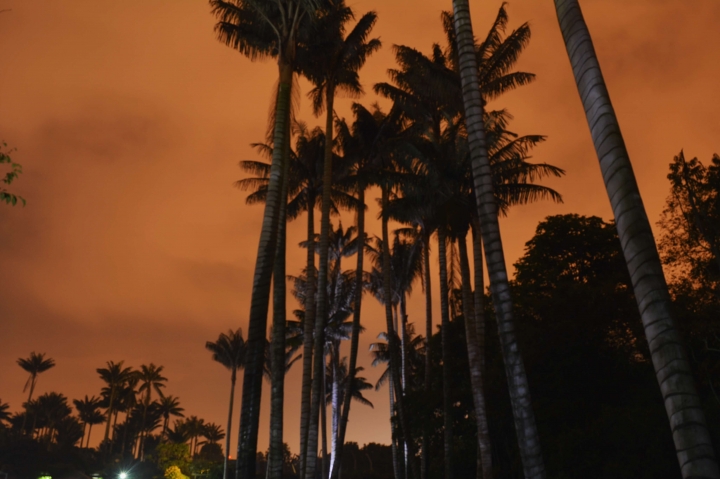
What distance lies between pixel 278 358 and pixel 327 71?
12700 mm

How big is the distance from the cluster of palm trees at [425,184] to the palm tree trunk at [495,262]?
0.09 feet

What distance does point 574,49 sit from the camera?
19.3ft

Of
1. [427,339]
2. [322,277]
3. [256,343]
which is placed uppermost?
[322,277]

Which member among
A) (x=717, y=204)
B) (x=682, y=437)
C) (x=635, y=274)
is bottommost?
(x=682, y=437)

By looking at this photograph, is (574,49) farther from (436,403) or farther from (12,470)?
(12,470)

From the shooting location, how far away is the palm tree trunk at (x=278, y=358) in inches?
576

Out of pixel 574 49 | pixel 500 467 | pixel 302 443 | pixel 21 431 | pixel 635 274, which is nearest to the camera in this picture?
pixel 635 274

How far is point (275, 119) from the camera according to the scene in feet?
51.9

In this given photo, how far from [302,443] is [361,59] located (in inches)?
632

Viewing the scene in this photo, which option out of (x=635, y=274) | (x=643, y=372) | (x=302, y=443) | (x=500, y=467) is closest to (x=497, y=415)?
(x=500, y=467)

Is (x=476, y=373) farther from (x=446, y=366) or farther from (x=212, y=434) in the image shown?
(x=212, y=434)

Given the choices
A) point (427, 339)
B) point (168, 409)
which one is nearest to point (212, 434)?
point (168, 409)

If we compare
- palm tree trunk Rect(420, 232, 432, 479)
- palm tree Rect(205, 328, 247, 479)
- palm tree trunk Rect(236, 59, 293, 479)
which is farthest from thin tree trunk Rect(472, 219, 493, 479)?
palm tree Rect(205, 328, 247, 479)

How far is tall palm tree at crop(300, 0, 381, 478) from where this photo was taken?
72.7ft
